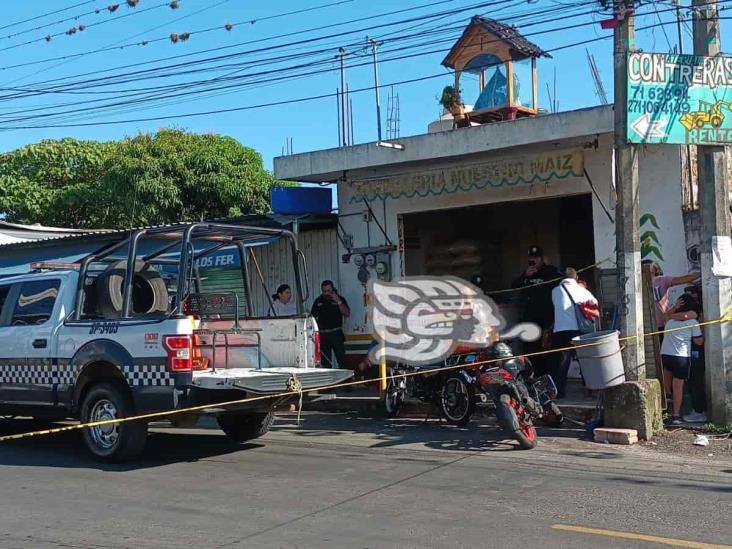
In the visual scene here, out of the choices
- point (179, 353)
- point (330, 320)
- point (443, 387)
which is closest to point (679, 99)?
point (443, 387)

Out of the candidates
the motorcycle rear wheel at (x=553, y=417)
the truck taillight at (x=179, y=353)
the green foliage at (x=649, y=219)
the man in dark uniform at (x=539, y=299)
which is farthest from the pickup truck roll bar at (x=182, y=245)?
the green foliage at (x=649, y=219)

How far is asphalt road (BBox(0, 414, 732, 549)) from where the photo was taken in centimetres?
591

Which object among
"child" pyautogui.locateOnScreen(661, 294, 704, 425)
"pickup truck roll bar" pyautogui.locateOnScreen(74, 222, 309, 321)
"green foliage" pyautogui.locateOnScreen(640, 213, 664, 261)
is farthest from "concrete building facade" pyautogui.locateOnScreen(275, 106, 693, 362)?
"pickup truck roll bar" pyautogui.locateOnScreen(74, 222, 309, 321)

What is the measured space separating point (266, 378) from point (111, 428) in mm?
1865

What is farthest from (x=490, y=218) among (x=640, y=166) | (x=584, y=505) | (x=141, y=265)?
(x=584, y=505)

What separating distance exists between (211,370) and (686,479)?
4747 mm

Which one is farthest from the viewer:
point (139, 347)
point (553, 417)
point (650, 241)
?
point (650, 241)

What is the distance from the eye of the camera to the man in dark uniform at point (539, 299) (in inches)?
481

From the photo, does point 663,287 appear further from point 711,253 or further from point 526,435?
point 526,435

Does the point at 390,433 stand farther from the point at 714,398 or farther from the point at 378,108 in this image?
the point at 378,108

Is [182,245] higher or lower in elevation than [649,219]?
lower

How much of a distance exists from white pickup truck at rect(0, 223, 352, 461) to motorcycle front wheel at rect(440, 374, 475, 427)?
194cm

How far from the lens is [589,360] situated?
9688 millimetres

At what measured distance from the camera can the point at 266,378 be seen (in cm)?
827
